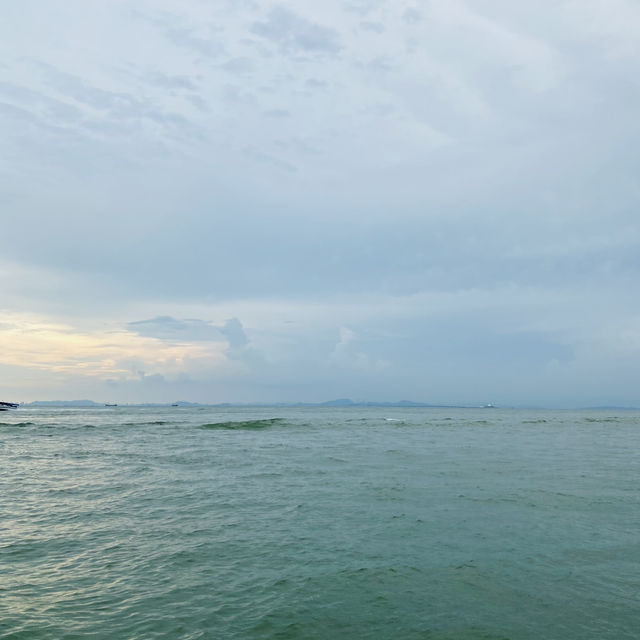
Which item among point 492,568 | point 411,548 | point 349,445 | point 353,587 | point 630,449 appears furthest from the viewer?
point 349,445

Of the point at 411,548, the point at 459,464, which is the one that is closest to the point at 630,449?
the point at 459,464

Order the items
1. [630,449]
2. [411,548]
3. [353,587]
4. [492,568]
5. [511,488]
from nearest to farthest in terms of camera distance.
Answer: [353,587] < [492,568] < [411,548] < [511,488] < [630,449]

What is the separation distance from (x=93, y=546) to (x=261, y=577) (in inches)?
224

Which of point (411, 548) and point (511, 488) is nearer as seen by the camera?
point (411, 548)

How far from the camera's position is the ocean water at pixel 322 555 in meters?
9.45

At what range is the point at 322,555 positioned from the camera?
13.3 meters

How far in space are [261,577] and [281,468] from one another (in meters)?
18.3

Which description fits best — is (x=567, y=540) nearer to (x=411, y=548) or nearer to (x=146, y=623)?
(x=411, y=548)

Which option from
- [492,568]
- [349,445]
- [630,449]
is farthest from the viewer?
[349,445]

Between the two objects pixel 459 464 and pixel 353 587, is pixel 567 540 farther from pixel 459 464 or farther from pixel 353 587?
pixel 459 464

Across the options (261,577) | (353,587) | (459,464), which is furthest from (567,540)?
(459,464)

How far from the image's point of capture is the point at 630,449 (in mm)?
41344

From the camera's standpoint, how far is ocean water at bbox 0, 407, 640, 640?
9.45 m

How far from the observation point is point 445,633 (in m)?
8.98
